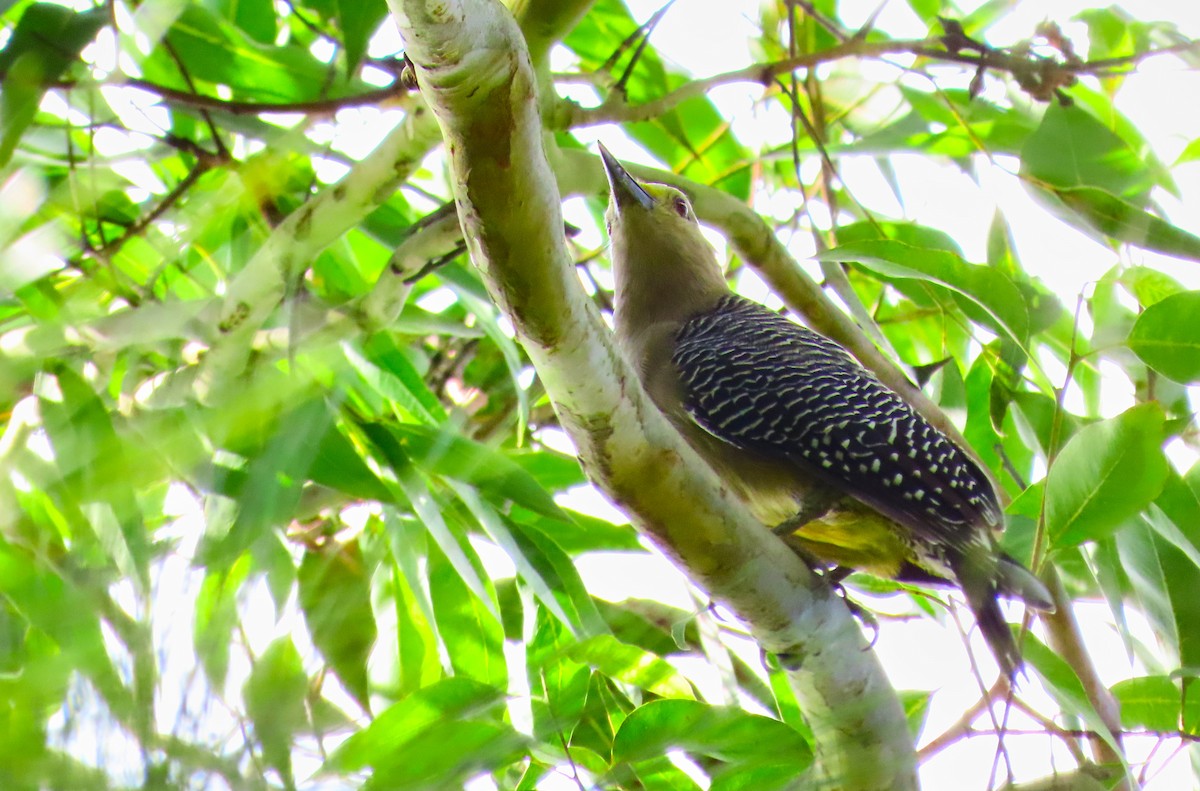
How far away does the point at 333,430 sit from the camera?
5.45ft

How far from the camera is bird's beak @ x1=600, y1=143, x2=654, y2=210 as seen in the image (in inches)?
89.6

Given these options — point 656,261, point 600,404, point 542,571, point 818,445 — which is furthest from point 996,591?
point 656,261

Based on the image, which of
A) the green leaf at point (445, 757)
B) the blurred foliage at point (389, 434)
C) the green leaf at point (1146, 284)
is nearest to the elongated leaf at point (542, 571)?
the blurred foliage at point (389, 434)

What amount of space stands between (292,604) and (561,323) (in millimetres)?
767

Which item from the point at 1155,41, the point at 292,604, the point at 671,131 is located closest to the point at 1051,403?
the point at 1155,41

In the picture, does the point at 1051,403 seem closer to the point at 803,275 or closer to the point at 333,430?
the point at 803,275

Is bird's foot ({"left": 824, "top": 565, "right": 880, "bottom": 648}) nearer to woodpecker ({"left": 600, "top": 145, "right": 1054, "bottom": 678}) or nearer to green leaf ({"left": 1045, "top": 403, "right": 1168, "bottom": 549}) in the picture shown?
woodpecker ({"left": 600, "top": 145, "right": 1054, "bottom": 678})

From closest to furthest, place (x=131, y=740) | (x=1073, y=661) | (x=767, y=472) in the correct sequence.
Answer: (x=131, y=740)
(x=1073, y=661)
(x=767, y=472)

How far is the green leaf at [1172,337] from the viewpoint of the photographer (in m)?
1.66

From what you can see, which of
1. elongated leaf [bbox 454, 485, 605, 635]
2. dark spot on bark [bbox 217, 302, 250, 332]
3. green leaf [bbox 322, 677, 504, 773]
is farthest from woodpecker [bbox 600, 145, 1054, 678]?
green leaf [bbox 322, 677, 504, 773]

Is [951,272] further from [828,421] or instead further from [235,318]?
[235,318]

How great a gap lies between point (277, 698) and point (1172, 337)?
155cm

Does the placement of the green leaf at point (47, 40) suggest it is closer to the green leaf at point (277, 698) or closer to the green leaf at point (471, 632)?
the green leaf at point (471, 632)

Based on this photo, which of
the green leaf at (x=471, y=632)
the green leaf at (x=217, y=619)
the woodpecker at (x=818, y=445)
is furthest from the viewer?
the woodpecker at (x=818, y=445)
